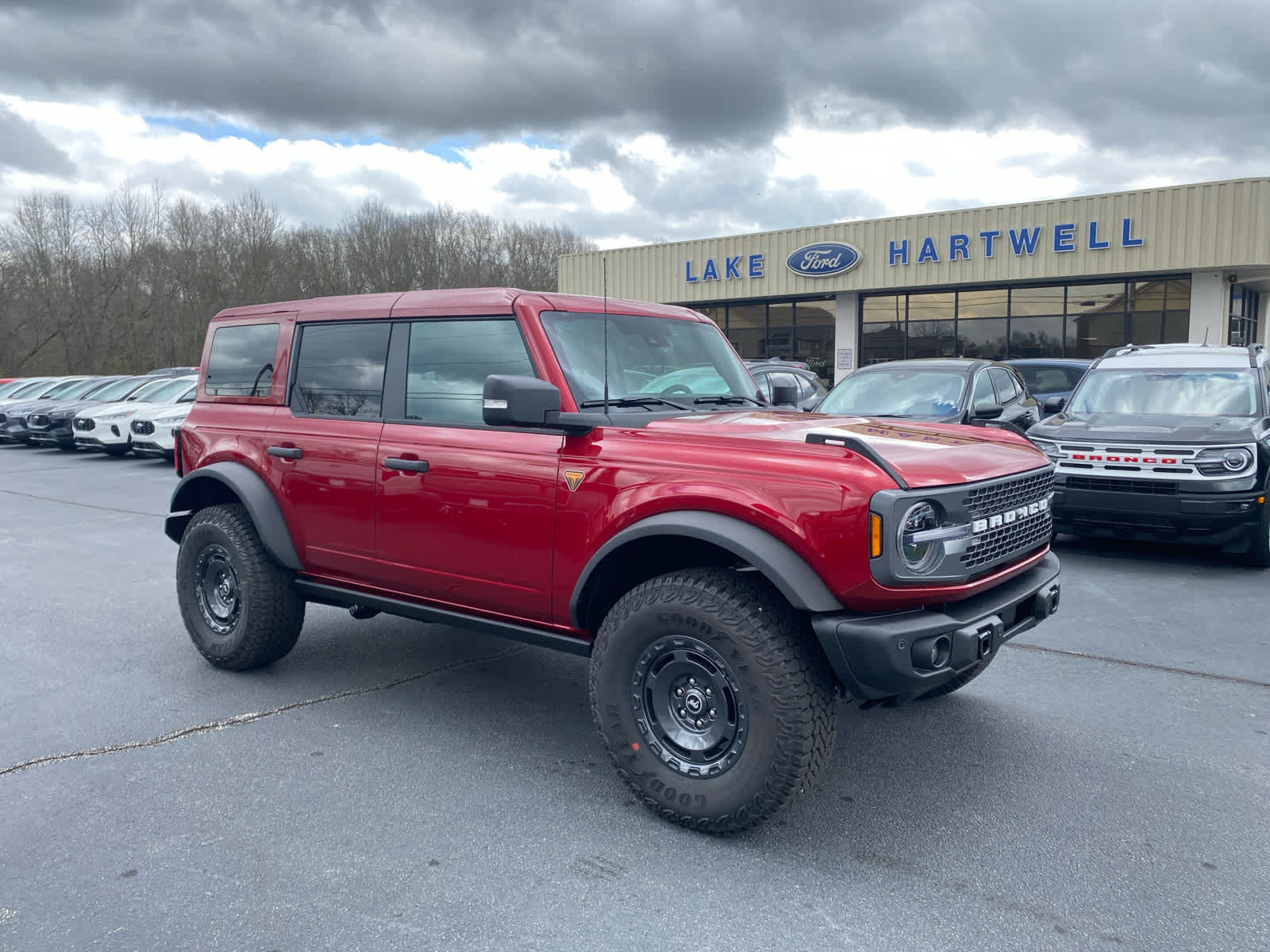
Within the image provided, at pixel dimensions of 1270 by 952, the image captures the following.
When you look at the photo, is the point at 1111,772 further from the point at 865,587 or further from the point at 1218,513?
the point at 1218,513

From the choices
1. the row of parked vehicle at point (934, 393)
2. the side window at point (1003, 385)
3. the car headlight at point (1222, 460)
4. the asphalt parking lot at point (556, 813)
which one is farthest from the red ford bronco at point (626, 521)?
the side window at point (1003, 385)

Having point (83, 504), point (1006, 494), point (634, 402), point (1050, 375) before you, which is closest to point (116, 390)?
point (83, 504)

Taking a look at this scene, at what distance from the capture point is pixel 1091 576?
7234 mm

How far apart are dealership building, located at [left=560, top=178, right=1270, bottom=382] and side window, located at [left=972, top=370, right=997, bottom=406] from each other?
1084 centimetres

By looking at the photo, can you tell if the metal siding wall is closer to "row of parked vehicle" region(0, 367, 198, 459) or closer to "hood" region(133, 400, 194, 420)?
"row of parked vehicle" region(0, 367, 198, 459)

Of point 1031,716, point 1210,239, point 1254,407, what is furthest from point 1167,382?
point 1210,239

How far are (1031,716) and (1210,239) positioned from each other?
20247 mm

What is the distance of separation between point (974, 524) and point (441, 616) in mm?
2247

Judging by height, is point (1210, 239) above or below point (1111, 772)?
above

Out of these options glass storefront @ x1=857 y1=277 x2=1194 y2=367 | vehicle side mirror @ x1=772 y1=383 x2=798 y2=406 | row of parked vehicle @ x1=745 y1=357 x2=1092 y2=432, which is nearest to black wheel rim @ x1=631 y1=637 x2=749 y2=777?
vehicle side mirror @ x1=772 y1=383 x2=798 y2=406

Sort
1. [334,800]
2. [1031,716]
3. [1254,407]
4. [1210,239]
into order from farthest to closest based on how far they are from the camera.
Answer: [1210,239] → [1254,407] → [1031,716] → [334,800]

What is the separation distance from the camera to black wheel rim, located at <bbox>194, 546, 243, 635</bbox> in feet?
16.1

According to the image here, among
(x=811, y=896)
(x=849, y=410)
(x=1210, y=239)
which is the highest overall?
(x=1210, y=239)

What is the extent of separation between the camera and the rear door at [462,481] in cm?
374
